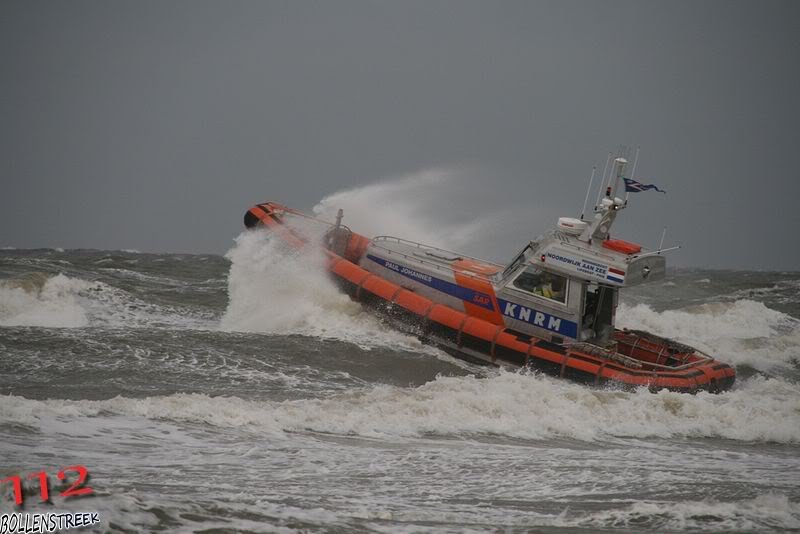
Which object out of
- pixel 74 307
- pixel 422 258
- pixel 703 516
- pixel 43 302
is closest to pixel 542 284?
pixel 422 258

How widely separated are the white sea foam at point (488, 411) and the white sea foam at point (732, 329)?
4.22 m

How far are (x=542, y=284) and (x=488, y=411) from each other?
11.3 feet

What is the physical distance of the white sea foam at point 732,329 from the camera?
16547 millimetres

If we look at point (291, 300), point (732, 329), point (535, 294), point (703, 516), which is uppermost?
point (732, 329)

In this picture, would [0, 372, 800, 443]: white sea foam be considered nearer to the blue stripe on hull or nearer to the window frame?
the window frame

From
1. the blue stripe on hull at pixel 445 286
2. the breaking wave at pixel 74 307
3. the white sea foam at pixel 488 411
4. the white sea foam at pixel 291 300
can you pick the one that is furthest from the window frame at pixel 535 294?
the breaking wave at pixel 74 307

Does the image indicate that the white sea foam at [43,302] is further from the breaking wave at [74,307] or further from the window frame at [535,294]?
the window frame at [535,294]

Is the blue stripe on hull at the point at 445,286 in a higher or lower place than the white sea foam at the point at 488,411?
higher

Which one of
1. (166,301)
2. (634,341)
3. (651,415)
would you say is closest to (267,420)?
(651,415)

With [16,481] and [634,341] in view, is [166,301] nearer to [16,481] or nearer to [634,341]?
[634,341]

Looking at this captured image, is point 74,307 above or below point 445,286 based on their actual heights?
below

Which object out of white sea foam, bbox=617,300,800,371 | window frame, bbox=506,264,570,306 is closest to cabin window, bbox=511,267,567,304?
window frame, bbox=506,264,570,306

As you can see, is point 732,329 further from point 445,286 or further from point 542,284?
point 445,286

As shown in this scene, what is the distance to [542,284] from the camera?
13.1 metres
